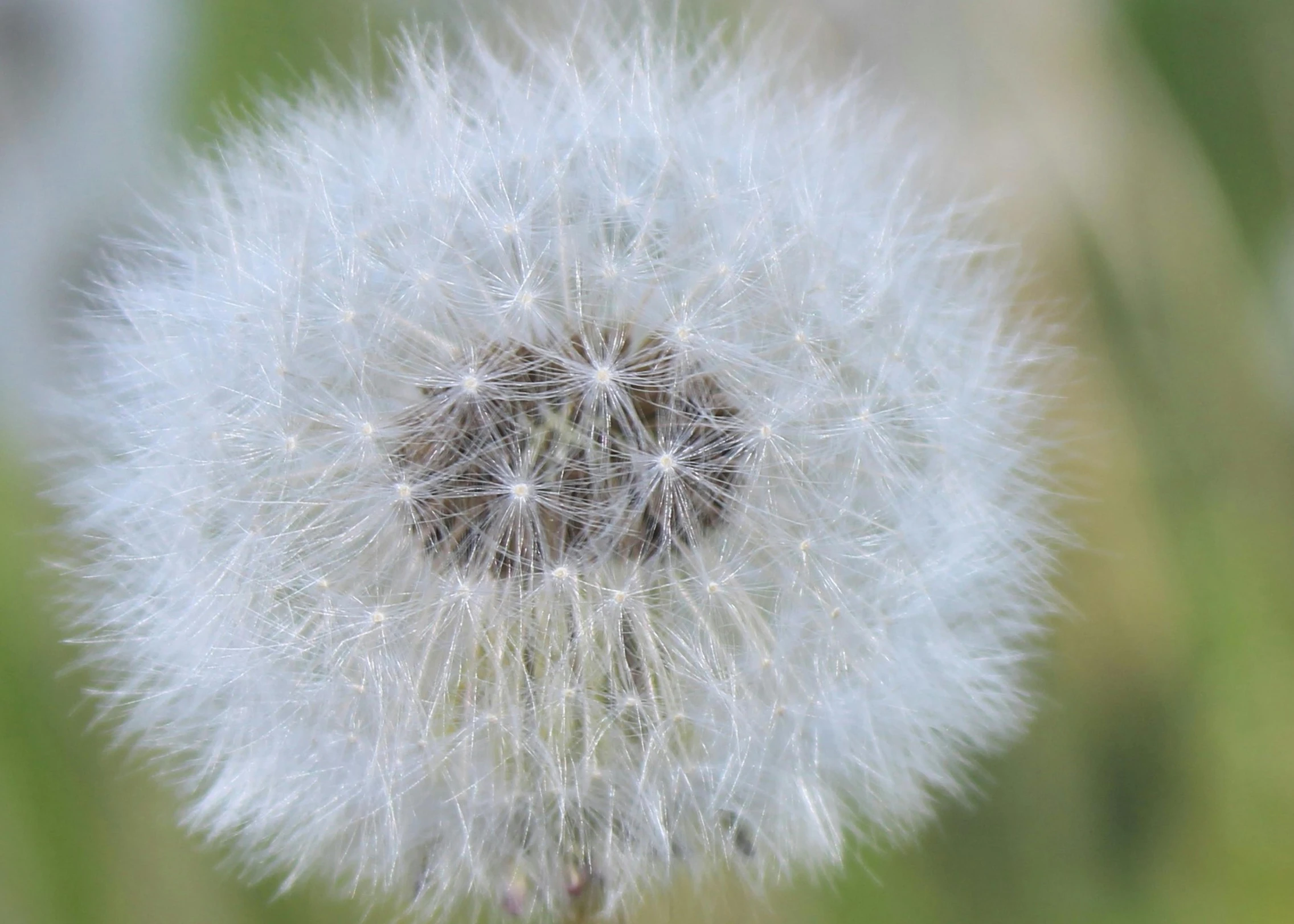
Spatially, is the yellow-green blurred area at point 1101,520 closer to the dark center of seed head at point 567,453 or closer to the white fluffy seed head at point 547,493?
the white fluffy seed head at point 547,493

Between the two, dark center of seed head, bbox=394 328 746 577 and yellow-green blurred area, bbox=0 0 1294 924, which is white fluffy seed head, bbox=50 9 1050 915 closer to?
dark center of seed head, bbox=394 328 746 577

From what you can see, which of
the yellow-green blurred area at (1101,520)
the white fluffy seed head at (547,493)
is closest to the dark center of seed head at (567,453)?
the white fluffy seed head at (547,493)

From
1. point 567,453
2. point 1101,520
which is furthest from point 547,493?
point 1101,520

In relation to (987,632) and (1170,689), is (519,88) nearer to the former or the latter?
(987,632)

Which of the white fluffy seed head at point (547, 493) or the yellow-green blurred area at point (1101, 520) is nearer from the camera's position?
the white fluffy seed head at point (547, 493)

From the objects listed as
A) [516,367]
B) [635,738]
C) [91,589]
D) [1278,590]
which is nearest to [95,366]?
[91,589]

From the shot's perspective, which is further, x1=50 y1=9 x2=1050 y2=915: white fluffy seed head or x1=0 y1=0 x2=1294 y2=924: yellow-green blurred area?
x1=0 y1=0 x2=1294 y2=924: yellow-green blurred area

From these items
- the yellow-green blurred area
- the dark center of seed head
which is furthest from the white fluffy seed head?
the yellow-green blurred area
